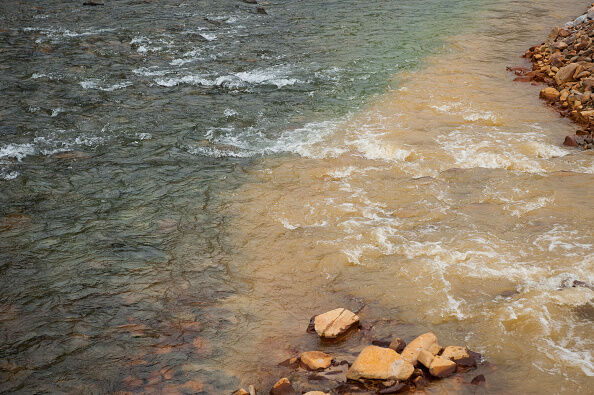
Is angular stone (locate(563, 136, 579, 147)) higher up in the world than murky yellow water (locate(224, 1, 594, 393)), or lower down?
higher up

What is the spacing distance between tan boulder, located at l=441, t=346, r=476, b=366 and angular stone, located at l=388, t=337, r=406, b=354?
36 cm

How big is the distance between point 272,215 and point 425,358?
132 inches

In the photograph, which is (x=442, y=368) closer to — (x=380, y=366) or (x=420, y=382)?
(x=420, y=382)

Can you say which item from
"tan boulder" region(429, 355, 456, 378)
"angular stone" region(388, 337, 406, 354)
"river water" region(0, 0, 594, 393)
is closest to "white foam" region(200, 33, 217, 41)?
"river water" region(0, 0, 594, 393)

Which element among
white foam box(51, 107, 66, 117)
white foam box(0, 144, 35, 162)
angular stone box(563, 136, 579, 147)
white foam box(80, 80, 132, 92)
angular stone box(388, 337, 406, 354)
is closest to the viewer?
angular stone box(388, 337, 406, 354)

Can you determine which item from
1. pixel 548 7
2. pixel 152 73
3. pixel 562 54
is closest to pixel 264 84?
pixel 152 73

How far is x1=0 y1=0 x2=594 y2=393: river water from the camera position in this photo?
516 cm

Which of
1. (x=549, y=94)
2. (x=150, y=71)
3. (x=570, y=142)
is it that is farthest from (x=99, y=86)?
(x=549, y=94)

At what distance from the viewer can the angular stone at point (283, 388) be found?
452 cm

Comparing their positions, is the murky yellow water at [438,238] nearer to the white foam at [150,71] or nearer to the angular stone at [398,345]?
the angular stone at [398,345]

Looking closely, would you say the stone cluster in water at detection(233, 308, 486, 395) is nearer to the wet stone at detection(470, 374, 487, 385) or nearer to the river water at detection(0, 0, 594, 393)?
the wet stone at detection(470, 374, 487, 385)

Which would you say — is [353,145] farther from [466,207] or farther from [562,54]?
[562,54]

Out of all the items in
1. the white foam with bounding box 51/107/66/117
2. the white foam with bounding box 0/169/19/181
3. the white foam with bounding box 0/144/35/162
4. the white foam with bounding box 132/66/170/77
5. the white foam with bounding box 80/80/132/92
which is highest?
the white foam with bounding box 132/66/170/77

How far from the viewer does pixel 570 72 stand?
1120 cm
